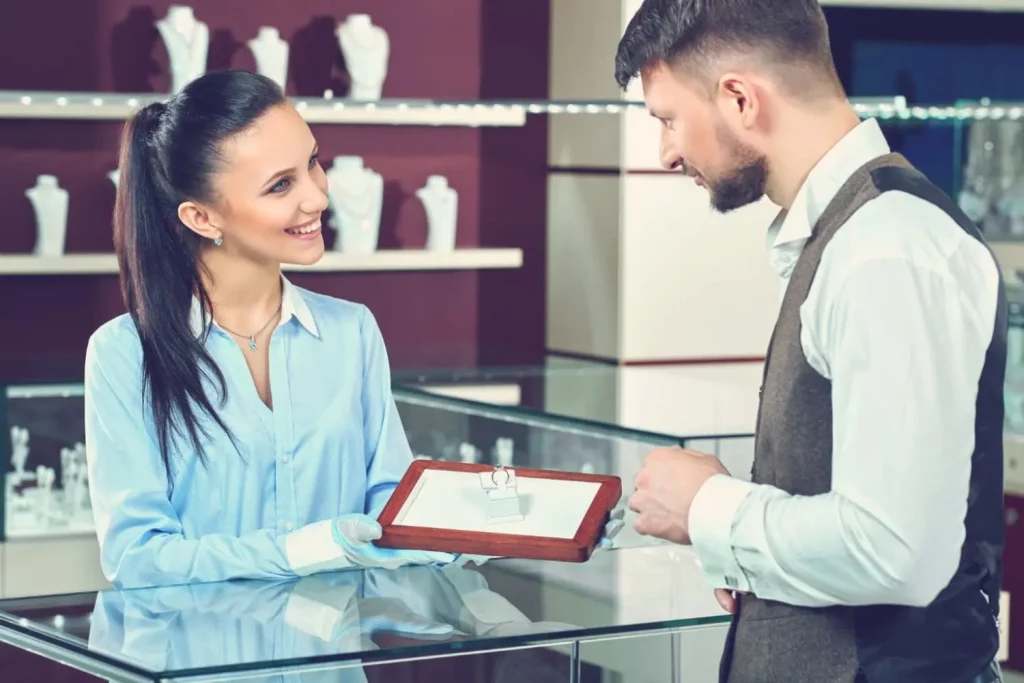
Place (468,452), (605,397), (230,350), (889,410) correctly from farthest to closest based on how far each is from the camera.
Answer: (468,452) → (605,397) → (230,350) → (889,410)

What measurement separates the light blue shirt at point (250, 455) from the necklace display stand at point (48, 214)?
8.30ft

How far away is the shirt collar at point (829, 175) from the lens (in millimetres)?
1538

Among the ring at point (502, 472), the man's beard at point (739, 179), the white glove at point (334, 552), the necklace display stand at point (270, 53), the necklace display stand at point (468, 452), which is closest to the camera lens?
the man's beard at point (739, 179)

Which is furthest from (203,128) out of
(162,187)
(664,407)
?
(664,407)

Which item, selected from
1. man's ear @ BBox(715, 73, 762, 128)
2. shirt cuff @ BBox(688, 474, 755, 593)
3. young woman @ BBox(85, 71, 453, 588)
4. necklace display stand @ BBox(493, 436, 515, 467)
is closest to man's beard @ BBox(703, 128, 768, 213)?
man's ear @ BBox(715, 73, 762, 128)

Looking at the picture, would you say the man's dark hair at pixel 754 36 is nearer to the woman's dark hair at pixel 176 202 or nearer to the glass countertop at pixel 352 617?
the glass countertop at pixel 352 617

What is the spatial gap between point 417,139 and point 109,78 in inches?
39.8

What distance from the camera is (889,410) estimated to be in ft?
4.49

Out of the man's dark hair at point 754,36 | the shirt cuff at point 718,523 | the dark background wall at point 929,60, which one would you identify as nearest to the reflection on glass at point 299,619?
the shirt cuff at point 718,523

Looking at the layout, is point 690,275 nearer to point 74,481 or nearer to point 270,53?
point 270,53

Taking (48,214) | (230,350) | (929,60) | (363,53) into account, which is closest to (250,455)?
(230,350)

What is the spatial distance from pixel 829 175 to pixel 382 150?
12.7ft

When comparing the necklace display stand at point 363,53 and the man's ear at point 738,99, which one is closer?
the man's ear at point 738,99

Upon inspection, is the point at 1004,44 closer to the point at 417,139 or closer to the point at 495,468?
the point at 417,139
